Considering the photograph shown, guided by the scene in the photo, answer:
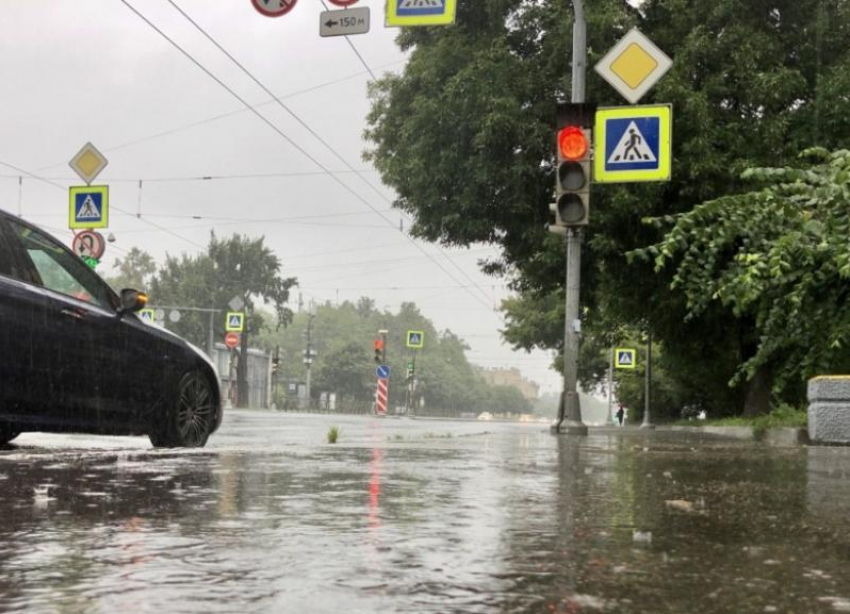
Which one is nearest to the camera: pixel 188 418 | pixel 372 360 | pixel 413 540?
pixel 413 540

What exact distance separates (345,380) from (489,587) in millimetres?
98976

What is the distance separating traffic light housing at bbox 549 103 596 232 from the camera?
11914 millimetres

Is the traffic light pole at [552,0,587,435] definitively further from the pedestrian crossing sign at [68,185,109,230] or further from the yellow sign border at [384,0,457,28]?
the pedestrian crossing sign at [68,185,109,230]

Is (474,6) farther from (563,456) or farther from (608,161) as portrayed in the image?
(563,456)

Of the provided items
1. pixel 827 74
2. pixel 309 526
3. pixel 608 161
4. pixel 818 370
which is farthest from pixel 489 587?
pixel 827 74

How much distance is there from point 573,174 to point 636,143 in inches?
38.0

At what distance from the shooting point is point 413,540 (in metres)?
2.80

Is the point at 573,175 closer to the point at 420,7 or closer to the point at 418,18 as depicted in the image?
the point at 418,18

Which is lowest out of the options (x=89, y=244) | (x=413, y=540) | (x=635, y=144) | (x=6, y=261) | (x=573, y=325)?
(x=413, y=540)

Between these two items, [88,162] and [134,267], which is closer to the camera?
[88,162]

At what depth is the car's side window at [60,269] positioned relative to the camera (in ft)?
20.5

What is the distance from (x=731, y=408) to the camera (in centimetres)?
2978

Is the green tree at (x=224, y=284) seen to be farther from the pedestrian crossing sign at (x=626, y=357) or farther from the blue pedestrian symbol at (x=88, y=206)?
the blue pedestrian symbol at (x=88, y=206)

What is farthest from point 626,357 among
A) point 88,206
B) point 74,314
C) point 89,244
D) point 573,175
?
point 74,314
